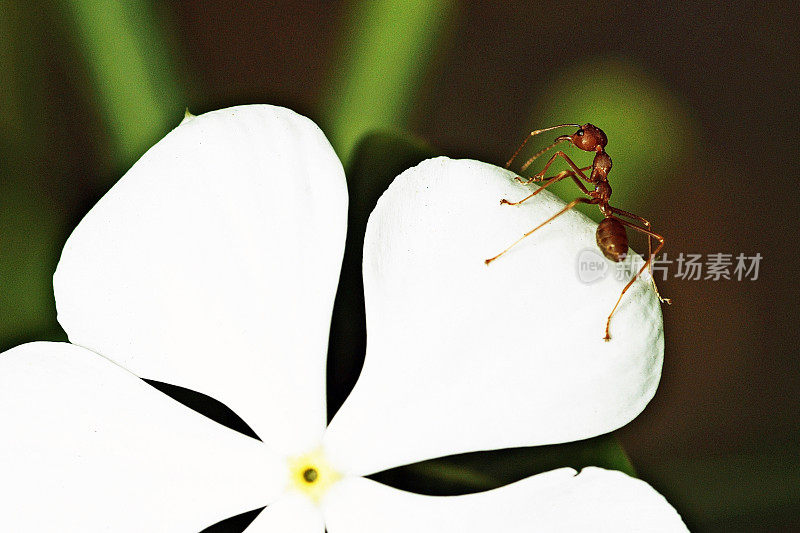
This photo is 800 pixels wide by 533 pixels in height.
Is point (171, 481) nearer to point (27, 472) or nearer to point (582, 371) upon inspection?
point (27, 472)

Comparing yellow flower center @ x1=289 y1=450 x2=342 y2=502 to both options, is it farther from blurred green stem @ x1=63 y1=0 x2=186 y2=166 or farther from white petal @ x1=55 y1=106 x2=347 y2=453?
blurred green stem @ x1=63 y1=0 x2=186 y2=166

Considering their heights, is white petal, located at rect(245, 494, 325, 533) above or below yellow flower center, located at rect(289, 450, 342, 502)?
below

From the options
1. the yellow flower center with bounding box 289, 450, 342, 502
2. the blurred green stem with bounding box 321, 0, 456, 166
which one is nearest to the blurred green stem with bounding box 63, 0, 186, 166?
the blurred green stem with bounding box 321, 0, 456, 166

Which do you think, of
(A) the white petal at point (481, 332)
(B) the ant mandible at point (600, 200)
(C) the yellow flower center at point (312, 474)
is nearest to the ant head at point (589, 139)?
(B) the ant mandible at point (600, 200)

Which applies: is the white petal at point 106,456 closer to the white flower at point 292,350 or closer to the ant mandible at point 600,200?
the white flower at point 292,350

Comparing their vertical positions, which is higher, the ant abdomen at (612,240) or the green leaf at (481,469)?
the ant abdomen at (612,240)

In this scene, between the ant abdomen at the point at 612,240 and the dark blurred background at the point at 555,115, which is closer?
the ant abdomen at the point at 612,240

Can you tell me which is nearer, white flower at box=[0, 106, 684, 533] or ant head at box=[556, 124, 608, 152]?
white flower at box=[0, 106, 684, 533]

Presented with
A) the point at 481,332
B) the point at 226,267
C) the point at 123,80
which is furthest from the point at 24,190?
the point at 481,332
